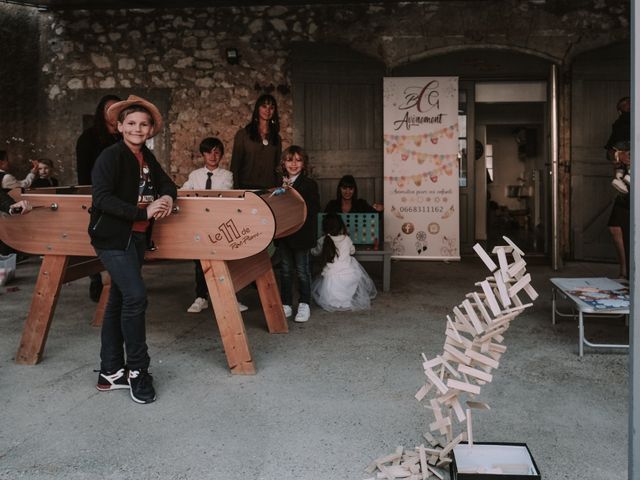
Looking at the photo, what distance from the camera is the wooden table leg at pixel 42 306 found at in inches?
136

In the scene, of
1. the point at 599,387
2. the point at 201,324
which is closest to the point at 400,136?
the point at 201,324

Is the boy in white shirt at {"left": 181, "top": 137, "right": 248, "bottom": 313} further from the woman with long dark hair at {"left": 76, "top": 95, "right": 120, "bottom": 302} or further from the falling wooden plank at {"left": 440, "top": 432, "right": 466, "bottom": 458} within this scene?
the falling wooden plank at {"left": 440, "top": 432, "right": 466, "bottom": 458}

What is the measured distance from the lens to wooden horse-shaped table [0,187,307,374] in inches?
123

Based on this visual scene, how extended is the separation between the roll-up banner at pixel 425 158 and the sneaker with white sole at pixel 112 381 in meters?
4.65

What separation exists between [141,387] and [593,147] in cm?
595

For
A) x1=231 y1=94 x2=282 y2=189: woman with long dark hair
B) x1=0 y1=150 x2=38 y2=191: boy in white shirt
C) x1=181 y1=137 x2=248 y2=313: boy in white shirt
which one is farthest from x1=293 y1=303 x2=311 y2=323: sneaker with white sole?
x1=0 y1=150 x2=38 y2=191: boy in white shirt

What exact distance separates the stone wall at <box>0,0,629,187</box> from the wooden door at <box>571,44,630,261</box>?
1.03 feet

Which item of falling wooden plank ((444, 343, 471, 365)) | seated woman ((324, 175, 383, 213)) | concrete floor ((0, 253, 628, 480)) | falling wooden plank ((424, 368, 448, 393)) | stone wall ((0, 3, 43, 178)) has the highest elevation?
stone wall ((0, 3, 43, 178))

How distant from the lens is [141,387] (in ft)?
9.54

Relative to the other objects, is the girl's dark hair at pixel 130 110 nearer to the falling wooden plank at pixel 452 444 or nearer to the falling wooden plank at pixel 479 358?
the falling wooden plank at pixel 479 358

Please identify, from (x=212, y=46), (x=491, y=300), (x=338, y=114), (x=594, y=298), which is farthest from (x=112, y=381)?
(x=212, y=46)

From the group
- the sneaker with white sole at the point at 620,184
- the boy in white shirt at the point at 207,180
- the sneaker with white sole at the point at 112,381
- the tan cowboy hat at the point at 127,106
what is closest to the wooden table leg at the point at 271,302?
the boy in white shirt at the point at 207,180

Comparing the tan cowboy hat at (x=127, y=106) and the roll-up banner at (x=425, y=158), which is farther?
the roll-up banner at (x=425, y=158)

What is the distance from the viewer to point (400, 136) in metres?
7.31
